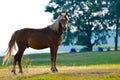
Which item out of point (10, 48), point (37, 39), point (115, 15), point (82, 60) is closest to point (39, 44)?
point (37, 39)

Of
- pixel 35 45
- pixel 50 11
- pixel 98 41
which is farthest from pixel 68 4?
pixel 35 45

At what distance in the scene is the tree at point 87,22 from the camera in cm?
7331

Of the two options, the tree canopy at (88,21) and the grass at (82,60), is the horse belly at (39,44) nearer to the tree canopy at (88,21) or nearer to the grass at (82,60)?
the grass at (82,60)

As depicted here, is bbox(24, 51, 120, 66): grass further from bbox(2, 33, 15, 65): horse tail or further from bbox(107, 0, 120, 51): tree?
bbox(107, 0, 120, 51): tree

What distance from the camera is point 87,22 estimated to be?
73.9 meters

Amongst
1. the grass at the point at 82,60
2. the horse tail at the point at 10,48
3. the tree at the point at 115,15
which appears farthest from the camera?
the tree at the point at 115,15

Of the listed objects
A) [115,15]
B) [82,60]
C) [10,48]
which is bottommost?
[82,60]

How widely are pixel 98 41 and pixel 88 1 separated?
6.88 m

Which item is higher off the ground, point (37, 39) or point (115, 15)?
point (37, 39)

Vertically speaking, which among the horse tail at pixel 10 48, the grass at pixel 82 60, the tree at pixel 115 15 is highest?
the horse tail at pixel 10 48

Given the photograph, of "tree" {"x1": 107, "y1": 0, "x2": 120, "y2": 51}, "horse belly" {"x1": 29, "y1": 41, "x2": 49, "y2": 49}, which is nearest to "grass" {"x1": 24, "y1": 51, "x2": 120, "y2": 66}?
"horse belly" {"x1": 29, "y1": 41, "x2": 49, "y2": 49}

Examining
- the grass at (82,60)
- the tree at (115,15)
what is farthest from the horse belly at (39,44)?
the tree at (115,15)

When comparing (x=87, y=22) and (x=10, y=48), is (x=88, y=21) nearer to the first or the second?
(x=87, y=22)

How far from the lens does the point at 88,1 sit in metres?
75.0
